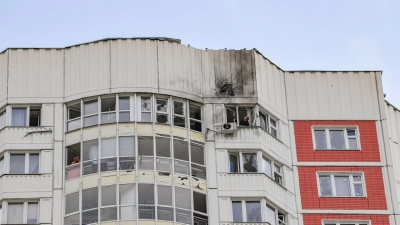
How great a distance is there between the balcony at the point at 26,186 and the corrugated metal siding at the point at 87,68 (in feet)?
16.3

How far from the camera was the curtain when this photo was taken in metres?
65.4

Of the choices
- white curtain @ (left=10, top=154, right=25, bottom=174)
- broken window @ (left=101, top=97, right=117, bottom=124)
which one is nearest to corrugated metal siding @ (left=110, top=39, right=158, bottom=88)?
broken window @ (left=101, top=97, right=117, bottom=124)

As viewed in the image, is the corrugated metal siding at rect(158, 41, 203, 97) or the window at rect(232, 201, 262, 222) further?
the corrugated metal siding at rect(158, 41, 203, 97)

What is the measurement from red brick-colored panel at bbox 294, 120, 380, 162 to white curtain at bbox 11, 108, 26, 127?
14.7 metres

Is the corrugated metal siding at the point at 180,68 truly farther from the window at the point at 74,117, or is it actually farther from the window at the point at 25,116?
the window at the point at 25,116

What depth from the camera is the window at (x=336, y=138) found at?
69.4 metres

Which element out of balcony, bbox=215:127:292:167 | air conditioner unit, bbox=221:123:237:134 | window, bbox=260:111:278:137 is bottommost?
balcony, bbox=215:127:292:167

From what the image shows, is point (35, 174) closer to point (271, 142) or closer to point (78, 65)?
point (78, 65)

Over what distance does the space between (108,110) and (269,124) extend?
882cm

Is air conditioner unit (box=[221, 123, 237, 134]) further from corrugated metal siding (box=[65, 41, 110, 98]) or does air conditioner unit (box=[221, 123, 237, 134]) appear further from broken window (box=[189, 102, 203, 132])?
corrugated metal siding (box=[65, 41, 110, 98])

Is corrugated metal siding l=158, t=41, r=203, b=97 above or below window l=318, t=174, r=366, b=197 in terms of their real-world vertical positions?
above

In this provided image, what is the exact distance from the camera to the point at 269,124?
225 ft

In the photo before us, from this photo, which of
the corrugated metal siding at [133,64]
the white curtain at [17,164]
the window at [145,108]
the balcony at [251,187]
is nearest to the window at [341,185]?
the balcony at [251,187]

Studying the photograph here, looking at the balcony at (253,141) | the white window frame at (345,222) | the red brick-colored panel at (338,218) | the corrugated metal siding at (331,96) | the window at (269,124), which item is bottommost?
the white window frame at (345,222)
